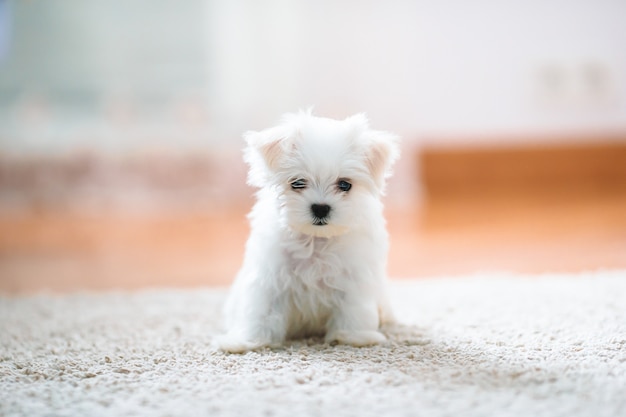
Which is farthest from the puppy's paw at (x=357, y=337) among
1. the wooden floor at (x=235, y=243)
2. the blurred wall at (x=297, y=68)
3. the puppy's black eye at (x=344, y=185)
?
the blurred wall at (x=297, y=68)

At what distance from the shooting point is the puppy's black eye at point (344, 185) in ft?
5.55

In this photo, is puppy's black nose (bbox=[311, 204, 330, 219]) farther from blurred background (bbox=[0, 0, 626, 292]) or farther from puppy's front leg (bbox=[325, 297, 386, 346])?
blurred background (bbox=[0, 0, 626, 292])

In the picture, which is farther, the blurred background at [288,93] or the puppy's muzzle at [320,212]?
the blurred background at [288,93]

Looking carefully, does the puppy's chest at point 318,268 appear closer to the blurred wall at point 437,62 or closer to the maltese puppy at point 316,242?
the maltese puppy at point 316,242

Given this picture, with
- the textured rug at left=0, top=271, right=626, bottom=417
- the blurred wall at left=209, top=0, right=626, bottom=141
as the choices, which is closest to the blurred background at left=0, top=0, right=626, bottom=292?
the blurred wall at left=209, top=0, right=626, bottom=141

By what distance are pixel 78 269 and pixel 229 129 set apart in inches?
105

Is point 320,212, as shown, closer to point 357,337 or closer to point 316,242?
point 316,242

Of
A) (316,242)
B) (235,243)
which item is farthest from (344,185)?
(235,243)

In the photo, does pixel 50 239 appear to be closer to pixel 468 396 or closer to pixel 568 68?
pixel 468 396

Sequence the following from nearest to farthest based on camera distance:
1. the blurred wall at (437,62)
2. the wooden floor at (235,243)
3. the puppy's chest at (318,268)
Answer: the puppy's chest at (318,268) < the wooden floor at (235,243) < the blurred wall at (437,62)

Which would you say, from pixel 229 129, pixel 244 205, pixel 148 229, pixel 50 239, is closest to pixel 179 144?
pixel 229 129

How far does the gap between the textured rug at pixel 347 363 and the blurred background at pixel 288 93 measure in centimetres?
311

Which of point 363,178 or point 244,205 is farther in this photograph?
point 244,205

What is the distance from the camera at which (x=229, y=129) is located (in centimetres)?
554
